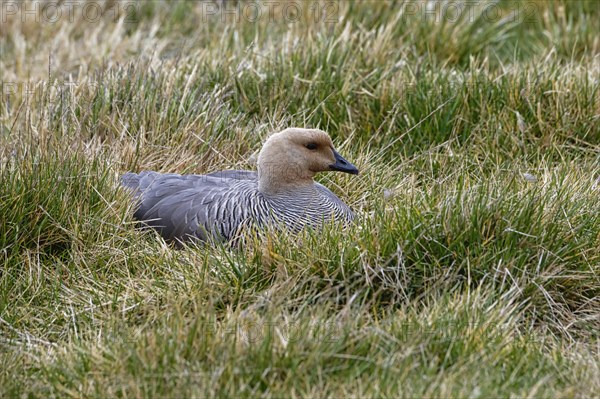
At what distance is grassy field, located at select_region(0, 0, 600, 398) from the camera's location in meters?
3.70

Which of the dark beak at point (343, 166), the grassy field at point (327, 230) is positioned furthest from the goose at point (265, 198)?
the grassy field at point (327, 230)

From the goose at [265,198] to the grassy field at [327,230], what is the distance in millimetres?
186

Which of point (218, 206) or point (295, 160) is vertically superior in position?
point (295, 160)

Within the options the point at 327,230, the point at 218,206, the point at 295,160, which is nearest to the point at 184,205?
the point at 218,206

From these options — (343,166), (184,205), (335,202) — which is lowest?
(184,205)

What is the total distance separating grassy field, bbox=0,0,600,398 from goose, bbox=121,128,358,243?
0.19 metres

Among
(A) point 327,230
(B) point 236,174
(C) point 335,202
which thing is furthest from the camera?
(B) point 236,174

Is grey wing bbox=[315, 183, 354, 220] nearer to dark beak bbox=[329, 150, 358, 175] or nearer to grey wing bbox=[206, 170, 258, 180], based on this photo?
dark beak bbox=[329, 150, 358, 175]

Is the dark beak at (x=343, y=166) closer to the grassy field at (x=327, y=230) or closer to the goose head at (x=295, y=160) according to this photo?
the goose head at (x=295, y=160)

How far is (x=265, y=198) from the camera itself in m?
5.35

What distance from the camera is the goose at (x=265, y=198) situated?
5.21m

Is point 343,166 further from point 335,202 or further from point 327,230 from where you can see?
point 327,230

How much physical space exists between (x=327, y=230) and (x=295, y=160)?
915 millimetres

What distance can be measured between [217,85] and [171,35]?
1970 millimetres
